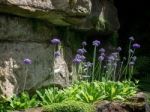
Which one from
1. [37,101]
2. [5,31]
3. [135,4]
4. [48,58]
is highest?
[135,4]

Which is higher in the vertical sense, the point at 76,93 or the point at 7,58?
the point at 7,58

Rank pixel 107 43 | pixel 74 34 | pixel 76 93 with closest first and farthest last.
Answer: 1. pixel 76 93
2. pixel 74 34
3. pixel 107 43

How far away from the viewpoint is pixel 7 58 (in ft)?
21.3

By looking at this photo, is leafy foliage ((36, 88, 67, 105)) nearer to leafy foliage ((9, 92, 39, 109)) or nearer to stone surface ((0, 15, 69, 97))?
leafy foliage ((9, 92, 39, 109))

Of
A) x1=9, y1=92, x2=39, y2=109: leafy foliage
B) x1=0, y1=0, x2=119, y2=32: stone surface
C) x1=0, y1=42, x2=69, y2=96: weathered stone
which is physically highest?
x1=0, y1=0, x2=119, y2=32: stone surface

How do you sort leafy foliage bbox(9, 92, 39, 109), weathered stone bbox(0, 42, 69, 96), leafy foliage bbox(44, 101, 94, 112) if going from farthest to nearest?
1. weathered stone bbox(0, 42, 69, 96)
2. leafy foliage bbox(9, 92, 39, 109)
3. leafy foliage bbox(44, 101, 94, 112)

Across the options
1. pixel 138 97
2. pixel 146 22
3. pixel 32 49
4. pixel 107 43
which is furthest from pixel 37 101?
pixel 146 22

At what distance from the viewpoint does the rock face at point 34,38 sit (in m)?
6.42

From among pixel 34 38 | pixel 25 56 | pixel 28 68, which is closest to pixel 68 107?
pixel 28 68

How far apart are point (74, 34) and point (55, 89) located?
1.56 meters

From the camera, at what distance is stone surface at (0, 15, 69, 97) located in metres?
6.46

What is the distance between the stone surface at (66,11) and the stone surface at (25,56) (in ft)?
0.68

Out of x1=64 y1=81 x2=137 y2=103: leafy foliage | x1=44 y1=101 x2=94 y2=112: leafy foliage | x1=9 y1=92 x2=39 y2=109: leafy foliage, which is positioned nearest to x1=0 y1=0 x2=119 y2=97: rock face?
x1=9 y1=92 x2=39 y2=109: leafy foliage

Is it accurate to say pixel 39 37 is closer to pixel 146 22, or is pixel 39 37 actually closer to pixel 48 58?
pixel 48 58
